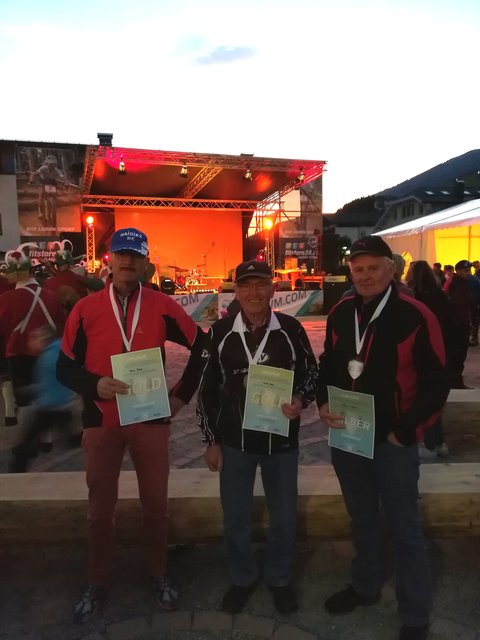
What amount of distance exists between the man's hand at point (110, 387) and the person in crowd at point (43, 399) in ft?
7.35

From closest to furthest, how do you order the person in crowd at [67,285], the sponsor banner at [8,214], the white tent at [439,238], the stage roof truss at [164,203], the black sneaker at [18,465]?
the black sneaker at [18,465] → the person in crowd at [67,285] → the white tent at [439,238] → the stage roof truss at [164,203] → the sponsor banner at [8,214]

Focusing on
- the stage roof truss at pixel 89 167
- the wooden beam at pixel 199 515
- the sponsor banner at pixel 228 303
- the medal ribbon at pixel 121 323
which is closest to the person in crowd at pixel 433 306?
the wooden beam at pixel 199 515

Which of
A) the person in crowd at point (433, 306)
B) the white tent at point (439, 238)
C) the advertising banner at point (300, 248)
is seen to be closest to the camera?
the person in crowd at point (433, 306)

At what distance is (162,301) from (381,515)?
175 cm

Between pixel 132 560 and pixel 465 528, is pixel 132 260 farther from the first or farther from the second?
pixel 465 528

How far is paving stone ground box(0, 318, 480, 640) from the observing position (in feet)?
7.55

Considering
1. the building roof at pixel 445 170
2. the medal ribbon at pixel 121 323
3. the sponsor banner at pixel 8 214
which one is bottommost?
the medal ribbon at pixel 121 323

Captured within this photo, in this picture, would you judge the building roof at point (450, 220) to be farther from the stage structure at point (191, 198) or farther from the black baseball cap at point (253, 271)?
the black baseball cap at point (253, 271)

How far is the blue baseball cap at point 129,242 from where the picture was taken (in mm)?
2334

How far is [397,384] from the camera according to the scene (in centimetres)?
210

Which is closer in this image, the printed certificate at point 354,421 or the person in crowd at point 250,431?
the printed certificate at point 354,421

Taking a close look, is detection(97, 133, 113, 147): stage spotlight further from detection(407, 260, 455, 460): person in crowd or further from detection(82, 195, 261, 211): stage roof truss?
detection(407, 260, 455, 460): person in crowd

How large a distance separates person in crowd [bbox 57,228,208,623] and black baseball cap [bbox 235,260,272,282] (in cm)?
Result: 41

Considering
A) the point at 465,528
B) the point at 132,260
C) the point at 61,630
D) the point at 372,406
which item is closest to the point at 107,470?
the point at 61,630
